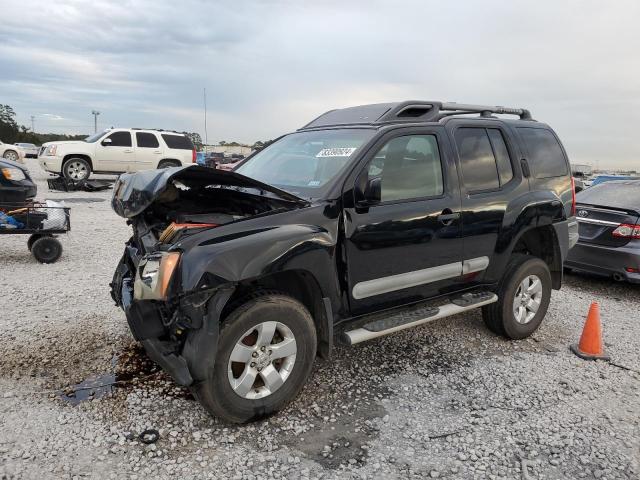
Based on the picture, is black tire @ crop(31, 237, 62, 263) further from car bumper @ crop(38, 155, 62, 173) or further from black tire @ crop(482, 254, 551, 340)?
car bumper @ crop(38, 155, 62, 173)

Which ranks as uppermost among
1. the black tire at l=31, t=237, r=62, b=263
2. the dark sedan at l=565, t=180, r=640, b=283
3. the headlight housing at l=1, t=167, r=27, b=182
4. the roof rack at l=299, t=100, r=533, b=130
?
the roof rack at l=299, t=100, r=533, b=130

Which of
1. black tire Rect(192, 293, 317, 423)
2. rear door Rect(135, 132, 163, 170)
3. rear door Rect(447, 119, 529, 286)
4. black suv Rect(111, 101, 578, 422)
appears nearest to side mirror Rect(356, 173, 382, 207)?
black suv Rect(111, 101, 578, 422)

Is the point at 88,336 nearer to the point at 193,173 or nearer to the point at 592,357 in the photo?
the point at 193,173

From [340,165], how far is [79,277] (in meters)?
4.35

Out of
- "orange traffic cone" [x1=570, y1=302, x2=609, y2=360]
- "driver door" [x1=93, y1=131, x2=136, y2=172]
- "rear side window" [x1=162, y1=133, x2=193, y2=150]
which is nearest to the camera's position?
"orange traffic cone" [x1=570, y1=302, x2=609, y2=360]

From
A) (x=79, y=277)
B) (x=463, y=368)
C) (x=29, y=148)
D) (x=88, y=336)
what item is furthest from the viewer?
(x=29, y=148)

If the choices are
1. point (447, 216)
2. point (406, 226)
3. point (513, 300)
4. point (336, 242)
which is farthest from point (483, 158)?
point (336, 242)

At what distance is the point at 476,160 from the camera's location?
4340 mm

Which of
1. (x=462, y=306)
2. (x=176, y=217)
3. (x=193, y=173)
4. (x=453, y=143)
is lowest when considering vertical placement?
(x=462, y=306)

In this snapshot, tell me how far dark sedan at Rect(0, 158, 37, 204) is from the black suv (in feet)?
13.3

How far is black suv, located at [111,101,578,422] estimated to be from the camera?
2.95 m

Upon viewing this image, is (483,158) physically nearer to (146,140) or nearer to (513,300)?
(513,300)

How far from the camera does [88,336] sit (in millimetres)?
4438

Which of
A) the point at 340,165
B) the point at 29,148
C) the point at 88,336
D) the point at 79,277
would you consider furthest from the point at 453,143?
the point at 29,148
